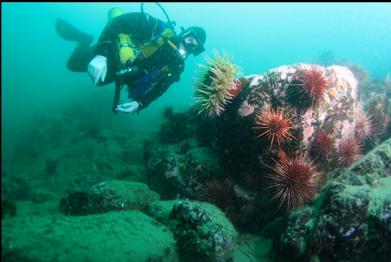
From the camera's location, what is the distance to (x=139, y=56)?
269 inches

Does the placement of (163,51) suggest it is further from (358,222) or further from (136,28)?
(358,222)

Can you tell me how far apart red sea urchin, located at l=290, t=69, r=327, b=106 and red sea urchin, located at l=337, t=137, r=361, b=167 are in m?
1.19

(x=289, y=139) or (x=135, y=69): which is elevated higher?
(x=135, y=69)

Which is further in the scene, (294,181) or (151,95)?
(151,95)

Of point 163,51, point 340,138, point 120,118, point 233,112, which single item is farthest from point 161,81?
point 120,118

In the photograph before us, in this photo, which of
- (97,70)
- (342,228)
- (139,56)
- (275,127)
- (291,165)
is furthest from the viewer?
(139,56)

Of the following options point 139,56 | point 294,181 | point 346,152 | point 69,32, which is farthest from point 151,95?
point 69,32

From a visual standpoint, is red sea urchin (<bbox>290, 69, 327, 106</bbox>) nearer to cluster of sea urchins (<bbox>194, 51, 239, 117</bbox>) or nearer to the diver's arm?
cluster of sea urchins (<bbox>194, 51, 239, 117</bbox>)

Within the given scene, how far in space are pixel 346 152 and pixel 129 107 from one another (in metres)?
4.96

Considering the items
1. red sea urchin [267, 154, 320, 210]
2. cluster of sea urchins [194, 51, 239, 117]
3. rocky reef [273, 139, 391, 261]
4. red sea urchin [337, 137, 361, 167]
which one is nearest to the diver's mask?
cluster of sea urchins [194, 51, 239, 117]

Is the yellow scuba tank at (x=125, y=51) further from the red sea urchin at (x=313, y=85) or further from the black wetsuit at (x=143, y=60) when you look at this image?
the red sea urchin at (x=313, y=85)

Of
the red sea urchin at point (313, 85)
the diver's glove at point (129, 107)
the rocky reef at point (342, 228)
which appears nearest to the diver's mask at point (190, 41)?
the diver's glove at point (129, 107)

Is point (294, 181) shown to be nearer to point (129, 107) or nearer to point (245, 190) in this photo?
point (245, 190)

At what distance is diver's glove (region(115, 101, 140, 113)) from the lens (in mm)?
6754
